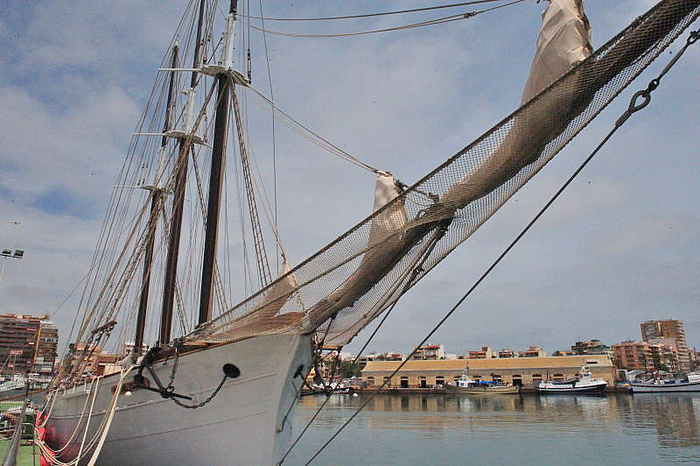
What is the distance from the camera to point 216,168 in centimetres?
1211

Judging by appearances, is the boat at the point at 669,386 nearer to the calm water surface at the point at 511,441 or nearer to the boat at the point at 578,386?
the boat at the point at 578,386

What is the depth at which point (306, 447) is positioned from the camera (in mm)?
20125

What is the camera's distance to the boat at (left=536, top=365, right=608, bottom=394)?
5878 centimetres

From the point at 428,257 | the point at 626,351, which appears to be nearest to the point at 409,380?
the point at 428,257

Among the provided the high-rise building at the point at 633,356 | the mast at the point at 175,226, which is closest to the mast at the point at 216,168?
the mast at the point at 175,226

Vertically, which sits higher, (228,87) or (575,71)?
(228,87)

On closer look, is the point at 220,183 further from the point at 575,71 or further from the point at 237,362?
the point at 575,71

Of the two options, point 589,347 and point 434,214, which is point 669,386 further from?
point 434,214

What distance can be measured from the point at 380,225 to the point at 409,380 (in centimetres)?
7304

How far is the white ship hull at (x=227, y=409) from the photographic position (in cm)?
805

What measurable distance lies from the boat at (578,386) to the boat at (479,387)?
348 centimetres

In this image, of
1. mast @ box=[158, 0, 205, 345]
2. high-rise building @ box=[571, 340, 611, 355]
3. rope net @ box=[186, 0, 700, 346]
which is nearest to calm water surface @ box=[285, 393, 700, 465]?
mast @ box=[158, 0, 205, 345]

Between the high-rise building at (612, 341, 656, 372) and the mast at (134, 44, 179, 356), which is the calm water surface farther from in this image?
the high-rise building at (612, 341, 656, 372)

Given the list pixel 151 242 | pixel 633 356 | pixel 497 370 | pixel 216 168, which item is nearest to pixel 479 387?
pixel 497 370
